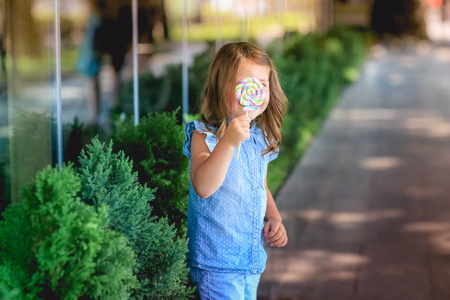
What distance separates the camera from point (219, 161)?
7.18 ft

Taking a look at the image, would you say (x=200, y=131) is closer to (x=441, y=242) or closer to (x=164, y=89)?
(x=441, y=242)

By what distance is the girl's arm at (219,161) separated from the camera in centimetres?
216

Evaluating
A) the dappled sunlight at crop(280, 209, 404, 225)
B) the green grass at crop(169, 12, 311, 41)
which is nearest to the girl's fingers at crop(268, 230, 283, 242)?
the dappled sunlight at crop(280, 209, 404, 225)

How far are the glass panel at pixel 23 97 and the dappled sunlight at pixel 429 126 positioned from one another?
8.04 meters

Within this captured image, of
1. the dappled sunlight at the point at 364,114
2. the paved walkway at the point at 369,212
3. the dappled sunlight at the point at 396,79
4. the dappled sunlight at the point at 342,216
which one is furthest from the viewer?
the dappled sunlight at the point at 396,79

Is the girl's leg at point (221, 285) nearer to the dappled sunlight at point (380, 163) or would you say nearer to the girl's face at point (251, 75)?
the girl's face at point (251, 75)

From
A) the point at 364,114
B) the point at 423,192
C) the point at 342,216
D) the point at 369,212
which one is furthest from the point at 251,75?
the point at 364,114

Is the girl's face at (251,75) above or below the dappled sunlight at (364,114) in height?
above

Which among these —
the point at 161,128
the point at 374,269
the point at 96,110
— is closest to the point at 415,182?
the point at 374,269

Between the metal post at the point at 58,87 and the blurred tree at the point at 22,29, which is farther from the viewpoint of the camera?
the blurred tree at the point at 22,29

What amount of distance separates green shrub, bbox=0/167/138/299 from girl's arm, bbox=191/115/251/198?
35 cm

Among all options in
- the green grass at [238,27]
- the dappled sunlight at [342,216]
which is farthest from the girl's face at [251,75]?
the green grass at [238,27]

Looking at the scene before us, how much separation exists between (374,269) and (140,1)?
575cm

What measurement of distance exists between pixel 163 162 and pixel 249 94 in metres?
0.74
